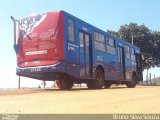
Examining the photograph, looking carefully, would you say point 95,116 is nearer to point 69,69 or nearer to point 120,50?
point 69,69

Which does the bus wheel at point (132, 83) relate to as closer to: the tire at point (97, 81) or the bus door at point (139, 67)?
the bus door at point (139, 67)

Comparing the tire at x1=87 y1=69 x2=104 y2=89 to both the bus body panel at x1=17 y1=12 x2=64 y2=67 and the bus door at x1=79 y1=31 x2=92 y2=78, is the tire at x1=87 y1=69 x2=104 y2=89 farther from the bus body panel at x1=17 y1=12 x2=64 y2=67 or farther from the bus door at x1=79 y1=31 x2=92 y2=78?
the bus body panel at x1=17 y1=12 x2=64 y2=67

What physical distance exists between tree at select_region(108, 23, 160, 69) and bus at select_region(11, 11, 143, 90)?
1286 inches

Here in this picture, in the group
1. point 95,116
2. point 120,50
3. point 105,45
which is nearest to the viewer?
point 95,116

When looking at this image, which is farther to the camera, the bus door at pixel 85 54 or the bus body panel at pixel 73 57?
the bus door at pixel 85 54

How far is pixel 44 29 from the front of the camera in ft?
59.6

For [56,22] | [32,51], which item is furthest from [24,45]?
[56,22]

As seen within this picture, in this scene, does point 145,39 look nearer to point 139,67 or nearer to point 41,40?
point 139,67

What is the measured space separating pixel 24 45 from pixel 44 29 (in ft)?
4.06

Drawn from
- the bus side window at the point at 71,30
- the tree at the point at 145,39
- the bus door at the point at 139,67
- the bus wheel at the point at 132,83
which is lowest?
the bus wheel at the point at 132,83

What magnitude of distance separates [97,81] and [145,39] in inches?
1342

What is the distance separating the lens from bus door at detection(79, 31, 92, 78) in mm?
19266

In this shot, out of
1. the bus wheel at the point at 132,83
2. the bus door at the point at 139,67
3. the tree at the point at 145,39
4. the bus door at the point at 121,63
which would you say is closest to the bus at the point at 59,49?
the bus door at the point at 121,63

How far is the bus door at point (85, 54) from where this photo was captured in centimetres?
1927
